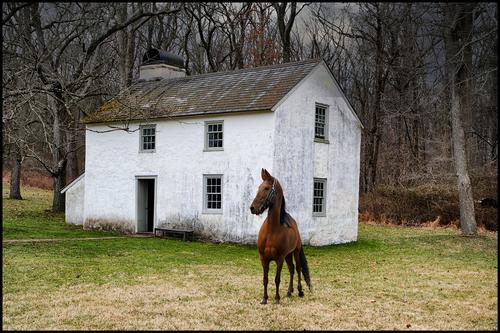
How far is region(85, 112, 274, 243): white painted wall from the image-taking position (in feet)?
70.0

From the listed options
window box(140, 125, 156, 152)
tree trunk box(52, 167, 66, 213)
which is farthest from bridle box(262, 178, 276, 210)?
tree trunk box(52, 167, 66, 213)

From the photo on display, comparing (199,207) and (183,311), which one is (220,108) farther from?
(183,311)

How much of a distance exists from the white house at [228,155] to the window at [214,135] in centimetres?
4

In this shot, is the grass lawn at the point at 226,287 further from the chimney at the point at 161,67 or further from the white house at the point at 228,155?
the chimney at the point at 161,67

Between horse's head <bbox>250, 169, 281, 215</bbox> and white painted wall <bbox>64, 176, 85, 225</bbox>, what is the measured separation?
→ 60.9ft

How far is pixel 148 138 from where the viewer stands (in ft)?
81.6

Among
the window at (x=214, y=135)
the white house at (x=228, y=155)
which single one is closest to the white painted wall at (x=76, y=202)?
the white house at (x=228, y=155)

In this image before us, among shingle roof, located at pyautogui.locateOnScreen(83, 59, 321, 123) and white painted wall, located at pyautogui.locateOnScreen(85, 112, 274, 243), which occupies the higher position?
shingle roof, located at pyautogui.locateOnScreen(83, 59, 321, 123)

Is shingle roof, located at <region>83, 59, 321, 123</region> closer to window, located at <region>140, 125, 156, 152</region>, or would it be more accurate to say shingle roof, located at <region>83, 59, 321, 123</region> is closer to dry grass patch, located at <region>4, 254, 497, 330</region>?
window, located at <region>140, 125, 156, 152</region>

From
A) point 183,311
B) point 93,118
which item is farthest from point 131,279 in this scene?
point 93,118

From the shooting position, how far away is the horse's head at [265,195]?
10398mm

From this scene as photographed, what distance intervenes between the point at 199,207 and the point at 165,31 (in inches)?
968

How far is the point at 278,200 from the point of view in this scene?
36.3ft

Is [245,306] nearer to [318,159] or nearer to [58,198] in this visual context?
[318,159]
